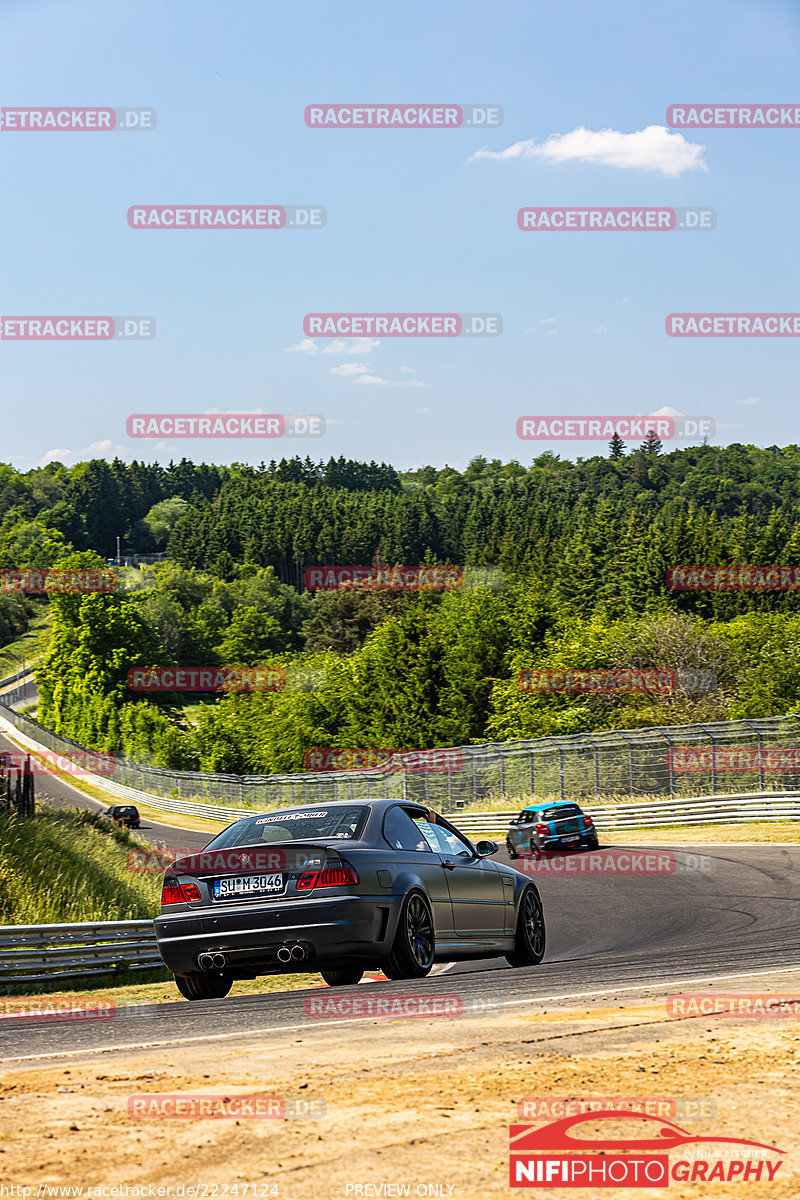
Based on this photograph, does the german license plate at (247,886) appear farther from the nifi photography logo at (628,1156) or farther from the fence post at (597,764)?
the fence post at (597,764)

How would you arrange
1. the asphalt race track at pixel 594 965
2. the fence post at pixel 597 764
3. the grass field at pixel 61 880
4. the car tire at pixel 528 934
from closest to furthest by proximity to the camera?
1. the asphalt race track at pixel 594 965
2. the car tire at pixel 528 934
3. the grass field at pixel 61 880
4. the fence post at pixel 597 764

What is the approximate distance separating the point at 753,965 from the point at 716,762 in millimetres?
24031

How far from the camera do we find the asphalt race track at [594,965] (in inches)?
286

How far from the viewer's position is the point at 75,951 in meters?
12.7

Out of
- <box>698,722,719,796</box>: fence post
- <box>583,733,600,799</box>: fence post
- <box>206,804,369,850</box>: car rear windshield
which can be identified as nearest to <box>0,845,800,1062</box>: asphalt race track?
<box>206,804,369,850</box>: car rear windshield

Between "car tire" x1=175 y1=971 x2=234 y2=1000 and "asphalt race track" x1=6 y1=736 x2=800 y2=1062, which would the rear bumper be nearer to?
"asphalt race track" x1=6 y1=736 x2=800 y2=1062

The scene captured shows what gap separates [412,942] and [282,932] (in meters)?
1.10

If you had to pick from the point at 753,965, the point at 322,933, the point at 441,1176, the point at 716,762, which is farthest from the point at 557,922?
the point at 716,762

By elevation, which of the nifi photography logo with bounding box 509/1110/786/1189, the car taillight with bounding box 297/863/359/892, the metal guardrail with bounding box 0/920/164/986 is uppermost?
the nifi photography logo with bounding box 509/1110/786/1189

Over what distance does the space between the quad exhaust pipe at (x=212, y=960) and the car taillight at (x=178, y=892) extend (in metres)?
0.42

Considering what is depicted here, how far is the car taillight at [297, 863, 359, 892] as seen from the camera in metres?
8.77

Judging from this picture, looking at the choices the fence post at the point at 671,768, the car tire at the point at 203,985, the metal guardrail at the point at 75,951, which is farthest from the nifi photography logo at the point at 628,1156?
the fence post at the point at 671,768

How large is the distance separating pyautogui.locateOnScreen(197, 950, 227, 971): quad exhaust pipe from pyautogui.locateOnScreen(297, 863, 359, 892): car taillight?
78cm

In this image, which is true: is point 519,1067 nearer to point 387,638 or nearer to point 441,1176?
point 441,1176
